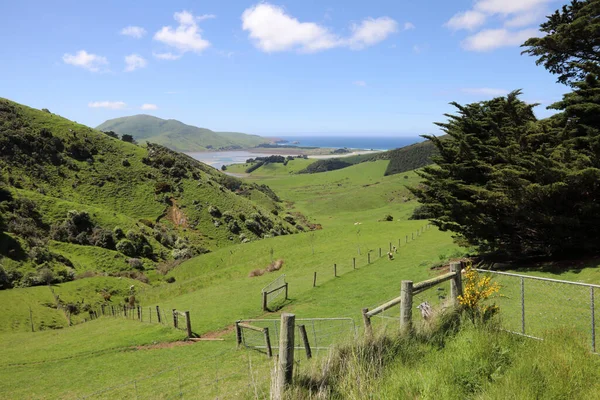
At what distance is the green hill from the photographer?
58.0m

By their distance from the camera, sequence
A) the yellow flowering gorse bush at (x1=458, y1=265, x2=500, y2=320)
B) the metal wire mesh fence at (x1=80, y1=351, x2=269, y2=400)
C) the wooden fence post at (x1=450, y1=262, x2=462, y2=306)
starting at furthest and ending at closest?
the metal wire mesh fence at (x1=80, y1=351, x2=269, y2=400) < the wooden fence post at (x1=450, y1=262, x2=462, y2=306) < the yellow flowering gorse bush at (x1=458, y1=265, x2=500, y2=320)

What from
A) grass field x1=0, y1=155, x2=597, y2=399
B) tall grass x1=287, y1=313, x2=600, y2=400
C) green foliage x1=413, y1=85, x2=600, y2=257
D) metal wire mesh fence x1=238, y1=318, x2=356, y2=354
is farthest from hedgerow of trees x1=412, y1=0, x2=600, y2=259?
tall grass x1=287, y1=313, x2=600, y2=400

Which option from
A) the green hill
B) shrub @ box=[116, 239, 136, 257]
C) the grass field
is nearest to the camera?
the grass field

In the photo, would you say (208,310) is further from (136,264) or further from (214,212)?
(214,212)

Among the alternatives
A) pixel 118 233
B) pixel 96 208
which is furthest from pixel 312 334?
pixel 96 208

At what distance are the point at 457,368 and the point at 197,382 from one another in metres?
11.0

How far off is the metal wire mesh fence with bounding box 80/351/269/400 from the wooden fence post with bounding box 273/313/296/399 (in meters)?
4.79

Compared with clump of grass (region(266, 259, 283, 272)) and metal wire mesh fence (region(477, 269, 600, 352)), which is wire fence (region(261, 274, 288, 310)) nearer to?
clump of grass (region(266, 259, 283, 272))

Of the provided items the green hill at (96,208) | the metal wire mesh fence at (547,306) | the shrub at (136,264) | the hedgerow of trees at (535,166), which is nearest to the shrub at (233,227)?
the green hill at (96,208)

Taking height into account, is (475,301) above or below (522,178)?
below

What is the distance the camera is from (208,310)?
98.1 feet

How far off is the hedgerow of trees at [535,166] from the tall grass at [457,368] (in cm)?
1397

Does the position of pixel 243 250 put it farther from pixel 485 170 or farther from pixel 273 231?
pixel 485 170

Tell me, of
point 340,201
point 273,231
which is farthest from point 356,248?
point 340,201
